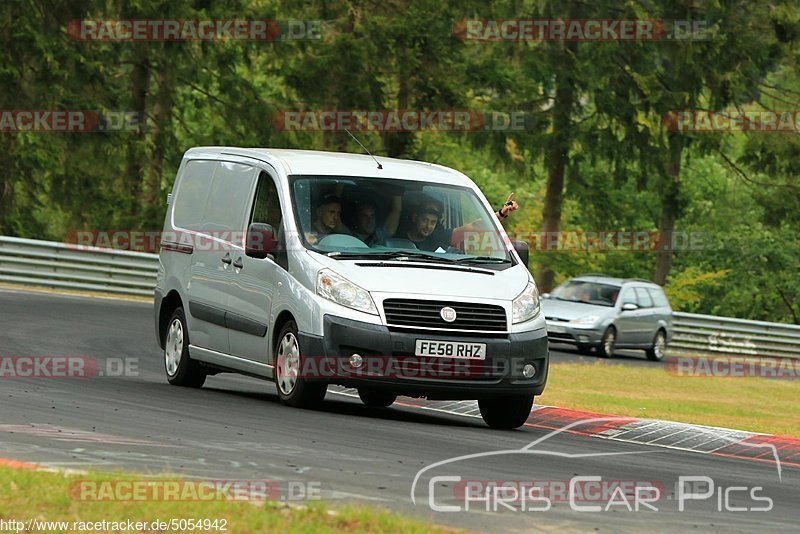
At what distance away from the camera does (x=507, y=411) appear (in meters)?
12.6

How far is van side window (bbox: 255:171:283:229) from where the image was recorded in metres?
12.9

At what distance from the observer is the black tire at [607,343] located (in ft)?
103

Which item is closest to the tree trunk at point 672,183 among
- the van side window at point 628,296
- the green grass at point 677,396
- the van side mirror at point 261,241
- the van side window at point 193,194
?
the van side window at point 628,296

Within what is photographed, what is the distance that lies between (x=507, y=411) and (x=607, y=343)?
A: 62.8ft

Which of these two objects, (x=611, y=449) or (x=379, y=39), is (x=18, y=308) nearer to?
(x=611, y=449)

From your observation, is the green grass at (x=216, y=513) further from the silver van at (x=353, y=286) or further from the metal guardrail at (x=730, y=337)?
the metal guardrail at (x=730, y=337)

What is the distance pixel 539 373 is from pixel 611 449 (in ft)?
3.36

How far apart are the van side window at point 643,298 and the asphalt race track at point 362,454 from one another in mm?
19395

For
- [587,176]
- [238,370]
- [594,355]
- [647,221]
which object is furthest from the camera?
[647,221]

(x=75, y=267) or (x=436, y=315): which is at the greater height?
(x=436, y=315)

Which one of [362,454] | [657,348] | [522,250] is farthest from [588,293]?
[362,454]

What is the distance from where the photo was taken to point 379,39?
38469 mm

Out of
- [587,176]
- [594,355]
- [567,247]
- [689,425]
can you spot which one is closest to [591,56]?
[587,176]

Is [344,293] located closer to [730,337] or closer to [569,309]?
[569,309]
